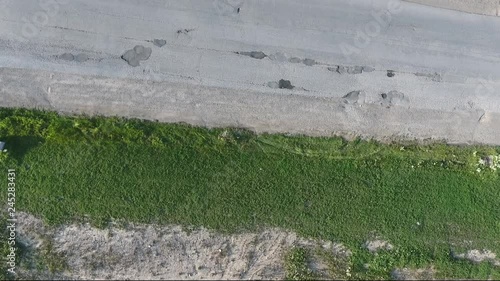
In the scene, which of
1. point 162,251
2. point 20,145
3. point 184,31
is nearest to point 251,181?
point 162,251

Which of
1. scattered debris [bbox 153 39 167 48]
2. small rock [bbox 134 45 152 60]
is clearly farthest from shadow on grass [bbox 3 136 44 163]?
scattered debris [bbox 153 39 167 48]

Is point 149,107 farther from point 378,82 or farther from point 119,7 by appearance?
point 378,82

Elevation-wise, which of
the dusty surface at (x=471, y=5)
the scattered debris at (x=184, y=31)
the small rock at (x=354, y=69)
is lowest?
the small rock at (x=354, y=69)

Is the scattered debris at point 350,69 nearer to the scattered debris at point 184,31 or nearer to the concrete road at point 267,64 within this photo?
the concrete road at point 267,64

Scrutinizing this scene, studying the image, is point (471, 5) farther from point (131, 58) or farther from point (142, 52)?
point (131, 58)

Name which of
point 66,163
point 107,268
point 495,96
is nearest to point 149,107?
point 66,163

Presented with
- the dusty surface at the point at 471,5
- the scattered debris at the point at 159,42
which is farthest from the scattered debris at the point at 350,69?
the scattered debris at the point at 159,42

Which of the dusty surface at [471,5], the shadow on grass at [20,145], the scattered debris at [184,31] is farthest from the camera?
the dusty surface at [471,5]
